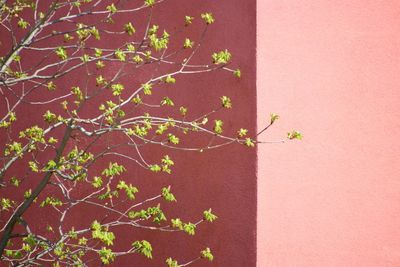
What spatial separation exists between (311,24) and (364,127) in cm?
92

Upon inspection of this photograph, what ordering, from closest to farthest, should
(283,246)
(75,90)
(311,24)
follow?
(75,90) → (283,246) → (311,24)

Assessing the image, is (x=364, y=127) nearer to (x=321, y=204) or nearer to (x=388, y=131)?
(x=388, y=131)

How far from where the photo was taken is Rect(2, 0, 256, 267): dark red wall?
157 inches

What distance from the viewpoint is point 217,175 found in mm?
4098

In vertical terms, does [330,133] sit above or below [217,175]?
above

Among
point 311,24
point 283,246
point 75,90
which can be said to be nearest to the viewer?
point 75,90

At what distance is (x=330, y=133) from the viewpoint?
409 centimetres

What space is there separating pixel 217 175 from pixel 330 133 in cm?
94

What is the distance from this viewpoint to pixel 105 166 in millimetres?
4301

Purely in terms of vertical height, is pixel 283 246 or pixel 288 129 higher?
pixel 288 129

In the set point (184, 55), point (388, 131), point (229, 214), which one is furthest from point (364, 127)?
point (184, 55)

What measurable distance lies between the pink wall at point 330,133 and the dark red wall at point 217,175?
10 cm

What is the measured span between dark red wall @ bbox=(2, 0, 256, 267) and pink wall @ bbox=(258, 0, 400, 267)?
98 mm

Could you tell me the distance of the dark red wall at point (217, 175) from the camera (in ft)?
13.1
